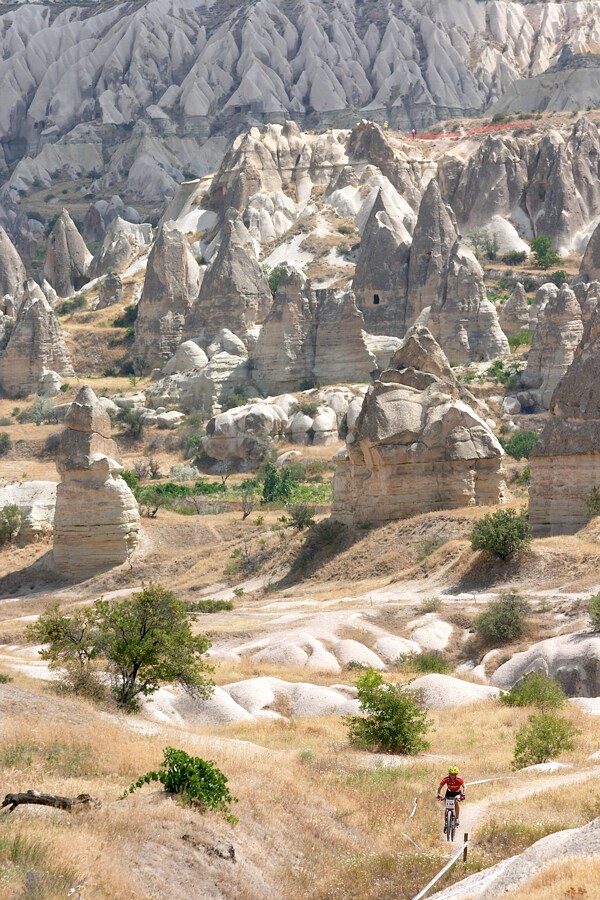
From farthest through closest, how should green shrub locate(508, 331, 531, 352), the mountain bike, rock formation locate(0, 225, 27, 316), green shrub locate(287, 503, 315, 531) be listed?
rock formation locate(0, 225, 27, 316), green shrub locate(508, 331, 531, 352), green shrub locate(287, 503, 315, 531), the mountain bike

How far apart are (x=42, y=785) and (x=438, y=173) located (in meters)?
80.5

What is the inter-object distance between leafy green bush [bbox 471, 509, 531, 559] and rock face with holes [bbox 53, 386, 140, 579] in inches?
503

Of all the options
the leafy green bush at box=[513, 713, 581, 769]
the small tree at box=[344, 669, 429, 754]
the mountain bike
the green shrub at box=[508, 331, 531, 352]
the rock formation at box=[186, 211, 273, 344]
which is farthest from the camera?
the rock formation at box=[186, 211, 273, 344]

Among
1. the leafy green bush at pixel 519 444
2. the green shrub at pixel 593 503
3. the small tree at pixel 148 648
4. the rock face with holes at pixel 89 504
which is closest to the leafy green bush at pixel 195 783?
the small tree at pixel 148 648

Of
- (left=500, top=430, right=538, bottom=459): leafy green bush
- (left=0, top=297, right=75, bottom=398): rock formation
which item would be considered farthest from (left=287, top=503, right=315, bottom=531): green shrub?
(left=0, top=297, right=75, bottom=398): rock formation

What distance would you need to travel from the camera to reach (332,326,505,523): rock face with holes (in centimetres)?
3722

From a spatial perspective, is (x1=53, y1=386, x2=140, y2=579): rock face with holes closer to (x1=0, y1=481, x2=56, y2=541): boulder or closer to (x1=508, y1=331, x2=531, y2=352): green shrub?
(x1=0, y1=481, x2=56, y2=541): boulder

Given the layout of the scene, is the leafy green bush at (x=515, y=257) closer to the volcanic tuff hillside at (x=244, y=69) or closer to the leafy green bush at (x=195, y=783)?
the volcanic tuff hillside at (x=244, y=69)

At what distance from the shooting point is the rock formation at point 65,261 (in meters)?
96.9

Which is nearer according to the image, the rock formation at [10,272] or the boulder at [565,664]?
the boulder at [565,664]

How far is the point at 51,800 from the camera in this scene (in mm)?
13281

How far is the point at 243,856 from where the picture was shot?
13.9 meters

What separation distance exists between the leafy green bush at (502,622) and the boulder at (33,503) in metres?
19.9

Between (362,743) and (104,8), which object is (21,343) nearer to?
Result: (362,743)
